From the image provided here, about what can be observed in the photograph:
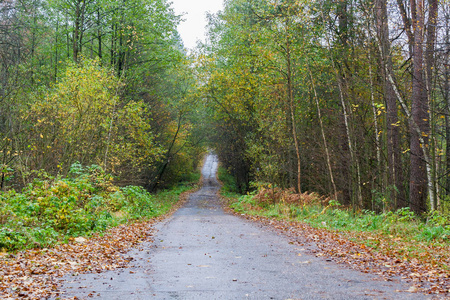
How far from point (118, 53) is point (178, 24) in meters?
4.70

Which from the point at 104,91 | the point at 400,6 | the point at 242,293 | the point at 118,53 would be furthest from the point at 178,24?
the point at 242,293

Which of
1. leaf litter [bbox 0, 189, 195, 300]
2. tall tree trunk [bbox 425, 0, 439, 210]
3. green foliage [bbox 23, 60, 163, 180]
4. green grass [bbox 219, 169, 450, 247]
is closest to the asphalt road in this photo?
leaf litter [bbox 0, 189, 195, 300]

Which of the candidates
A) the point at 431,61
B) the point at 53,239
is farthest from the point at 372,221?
the point at 53,239

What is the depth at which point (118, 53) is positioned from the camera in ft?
84.8

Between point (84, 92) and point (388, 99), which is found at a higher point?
point (84, 92)

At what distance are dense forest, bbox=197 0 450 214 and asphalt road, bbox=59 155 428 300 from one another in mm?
6396

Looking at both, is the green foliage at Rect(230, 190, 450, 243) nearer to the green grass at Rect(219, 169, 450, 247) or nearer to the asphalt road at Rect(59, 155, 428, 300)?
the green grass at Rect(219, 169, 450, 247)

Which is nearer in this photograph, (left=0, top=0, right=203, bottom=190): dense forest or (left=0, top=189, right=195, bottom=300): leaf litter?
(left=0, top=189, right=195, bottom=300): leaf litter

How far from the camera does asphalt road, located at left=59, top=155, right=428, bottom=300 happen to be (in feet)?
16.8

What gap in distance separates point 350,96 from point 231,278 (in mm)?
13372

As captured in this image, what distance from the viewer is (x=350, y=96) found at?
1753cm

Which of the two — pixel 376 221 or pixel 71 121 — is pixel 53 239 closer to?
pixel 71 121

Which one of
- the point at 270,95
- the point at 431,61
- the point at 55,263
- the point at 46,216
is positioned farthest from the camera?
the point at 270,95

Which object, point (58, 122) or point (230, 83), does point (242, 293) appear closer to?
point (58, 122)
